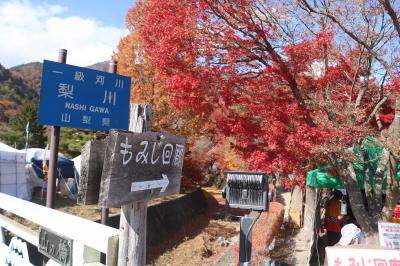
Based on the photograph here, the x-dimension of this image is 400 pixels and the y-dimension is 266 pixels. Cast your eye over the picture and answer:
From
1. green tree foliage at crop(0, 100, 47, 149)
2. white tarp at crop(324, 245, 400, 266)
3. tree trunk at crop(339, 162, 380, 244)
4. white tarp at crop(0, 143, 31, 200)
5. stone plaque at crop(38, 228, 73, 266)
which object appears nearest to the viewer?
stone plaque at crop(38, 228, 73, 266)

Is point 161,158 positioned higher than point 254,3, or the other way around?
point 254,3

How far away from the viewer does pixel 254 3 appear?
6.89 m

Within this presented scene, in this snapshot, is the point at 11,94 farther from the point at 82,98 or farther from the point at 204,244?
the point at 82,98

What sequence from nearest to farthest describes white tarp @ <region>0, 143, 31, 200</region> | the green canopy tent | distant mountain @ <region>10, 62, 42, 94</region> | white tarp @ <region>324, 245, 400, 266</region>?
white tarp @ <region>324, 245, 400, 266</region>
the green canopy tent
white tarp @ <region>0, 143, 31, 200</region>
distant mountain @ <region>10, 62, 42, 94</region>

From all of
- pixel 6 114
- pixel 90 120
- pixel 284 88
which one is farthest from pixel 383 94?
pixel 6 114

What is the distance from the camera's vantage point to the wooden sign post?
2.43 meters

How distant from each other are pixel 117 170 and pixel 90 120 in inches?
118

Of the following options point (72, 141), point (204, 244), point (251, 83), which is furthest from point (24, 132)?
point (251, 83)

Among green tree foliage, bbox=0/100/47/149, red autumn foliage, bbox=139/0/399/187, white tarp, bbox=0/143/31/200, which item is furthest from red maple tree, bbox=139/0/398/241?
green tree foliage, bbox=0/100/47/149

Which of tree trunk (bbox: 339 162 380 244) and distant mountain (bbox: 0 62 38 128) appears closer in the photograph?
tree trunk (bbox: 339 162 380 244)

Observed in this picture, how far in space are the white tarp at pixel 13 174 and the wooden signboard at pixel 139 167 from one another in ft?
44.5

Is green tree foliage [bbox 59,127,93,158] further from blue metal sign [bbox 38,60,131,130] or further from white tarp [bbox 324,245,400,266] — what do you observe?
white tarp [bbox 324,245,400,266]

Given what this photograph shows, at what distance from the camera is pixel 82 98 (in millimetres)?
5133

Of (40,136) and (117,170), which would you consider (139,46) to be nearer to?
(117,170)
